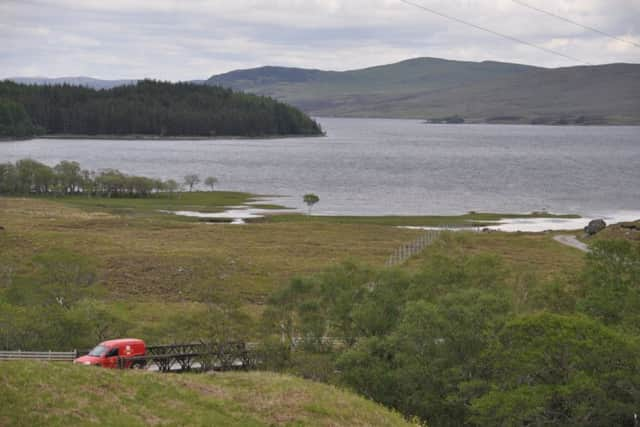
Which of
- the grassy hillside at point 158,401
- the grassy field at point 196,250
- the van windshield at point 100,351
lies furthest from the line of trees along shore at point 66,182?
the grassy hillside at point 158,401

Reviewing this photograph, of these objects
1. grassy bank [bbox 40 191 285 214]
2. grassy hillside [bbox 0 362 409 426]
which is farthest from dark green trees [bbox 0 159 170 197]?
grassy hillside [bbox 0 362 409 426]

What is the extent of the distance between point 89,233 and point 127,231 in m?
5.26

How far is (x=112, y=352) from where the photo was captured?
117 ft

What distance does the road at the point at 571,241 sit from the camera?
86938mm

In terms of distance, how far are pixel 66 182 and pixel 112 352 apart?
110746 mm

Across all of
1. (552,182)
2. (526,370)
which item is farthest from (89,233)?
(552,182)

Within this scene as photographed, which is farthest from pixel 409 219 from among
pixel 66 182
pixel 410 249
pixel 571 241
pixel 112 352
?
pixel 112 352

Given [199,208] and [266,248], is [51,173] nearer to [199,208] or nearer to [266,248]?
[199,208]

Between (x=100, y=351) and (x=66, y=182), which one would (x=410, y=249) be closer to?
(x=100, y=351)

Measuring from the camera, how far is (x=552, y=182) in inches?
6964

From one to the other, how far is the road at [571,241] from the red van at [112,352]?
195 ft

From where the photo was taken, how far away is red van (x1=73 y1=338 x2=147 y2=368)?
114 feet

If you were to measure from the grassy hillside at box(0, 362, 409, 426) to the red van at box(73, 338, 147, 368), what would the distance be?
7.47 metres

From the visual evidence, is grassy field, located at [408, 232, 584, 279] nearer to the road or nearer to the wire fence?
the road
